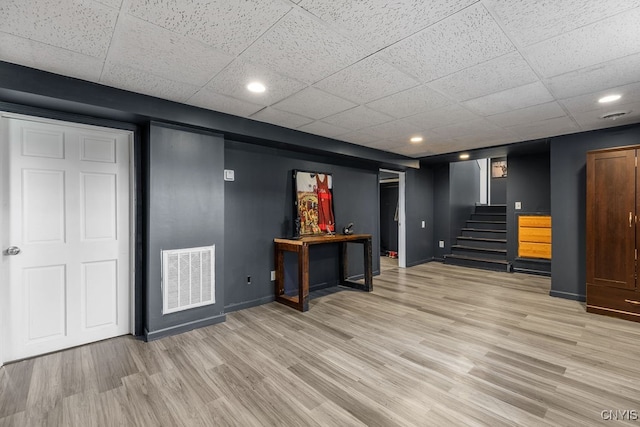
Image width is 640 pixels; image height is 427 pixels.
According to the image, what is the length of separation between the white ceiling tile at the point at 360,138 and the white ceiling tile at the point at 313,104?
2.98ft

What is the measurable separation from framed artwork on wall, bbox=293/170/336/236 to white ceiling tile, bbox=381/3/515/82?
238cm

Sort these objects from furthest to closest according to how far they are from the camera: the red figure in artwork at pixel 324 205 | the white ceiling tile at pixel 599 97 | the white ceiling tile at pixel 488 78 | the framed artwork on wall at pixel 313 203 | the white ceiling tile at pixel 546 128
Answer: the red figure in artwork at pixel 324 205
the framed artwork on wall at pixel 313 203
the white ceiling tile at pixel 546 128
the white ceiling tile at pixel 599 97
the white ceiling tile at pixel 488 78

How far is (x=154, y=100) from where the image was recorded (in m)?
2.80

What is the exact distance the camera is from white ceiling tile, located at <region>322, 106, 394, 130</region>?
3234 mm

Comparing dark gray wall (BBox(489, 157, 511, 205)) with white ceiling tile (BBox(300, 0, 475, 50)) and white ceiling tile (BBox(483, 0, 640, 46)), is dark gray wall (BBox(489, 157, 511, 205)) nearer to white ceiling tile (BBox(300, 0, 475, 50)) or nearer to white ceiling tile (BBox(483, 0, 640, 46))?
white ceiling tile (BBox(483, 0, 640, 46))

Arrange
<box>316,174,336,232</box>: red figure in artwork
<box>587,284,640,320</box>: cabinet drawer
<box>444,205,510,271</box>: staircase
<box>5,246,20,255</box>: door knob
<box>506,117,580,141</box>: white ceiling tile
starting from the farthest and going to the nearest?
<box>444,205,510,271</box>: staircase → <box>316,174,336,232</box>: red figure in artwork → <box>506,117,580,141</box>: white ceiling tile → <box>587,284,640,320</box>: cabinet drawer → <box>5,246,20,255</box>: door knob

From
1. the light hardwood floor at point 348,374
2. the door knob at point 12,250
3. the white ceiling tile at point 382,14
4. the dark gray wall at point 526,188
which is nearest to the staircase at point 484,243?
the dark gray wall at point 526,188

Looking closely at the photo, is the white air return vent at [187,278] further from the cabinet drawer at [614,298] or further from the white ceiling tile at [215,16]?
the cabinet drawer at [614,298]

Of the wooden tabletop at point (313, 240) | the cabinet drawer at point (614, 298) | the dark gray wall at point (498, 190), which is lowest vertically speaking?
the cabinet drawer at point (614, 298)

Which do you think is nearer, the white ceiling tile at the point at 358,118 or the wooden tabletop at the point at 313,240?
the white ceiling tile at the point at 358,118

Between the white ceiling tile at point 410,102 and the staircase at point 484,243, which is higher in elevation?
the white ceiling tile at point 410,102

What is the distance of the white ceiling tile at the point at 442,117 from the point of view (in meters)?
3.18

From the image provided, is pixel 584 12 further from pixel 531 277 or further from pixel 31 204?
pixel 531 277

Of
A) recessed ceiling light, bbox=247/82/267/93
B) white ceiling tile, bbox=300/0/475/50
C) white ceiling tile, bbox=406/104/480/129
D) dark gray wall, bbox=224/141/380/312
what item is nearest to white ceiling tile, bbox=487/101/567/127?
white ceiling tile, bbox=406/104/480/129
